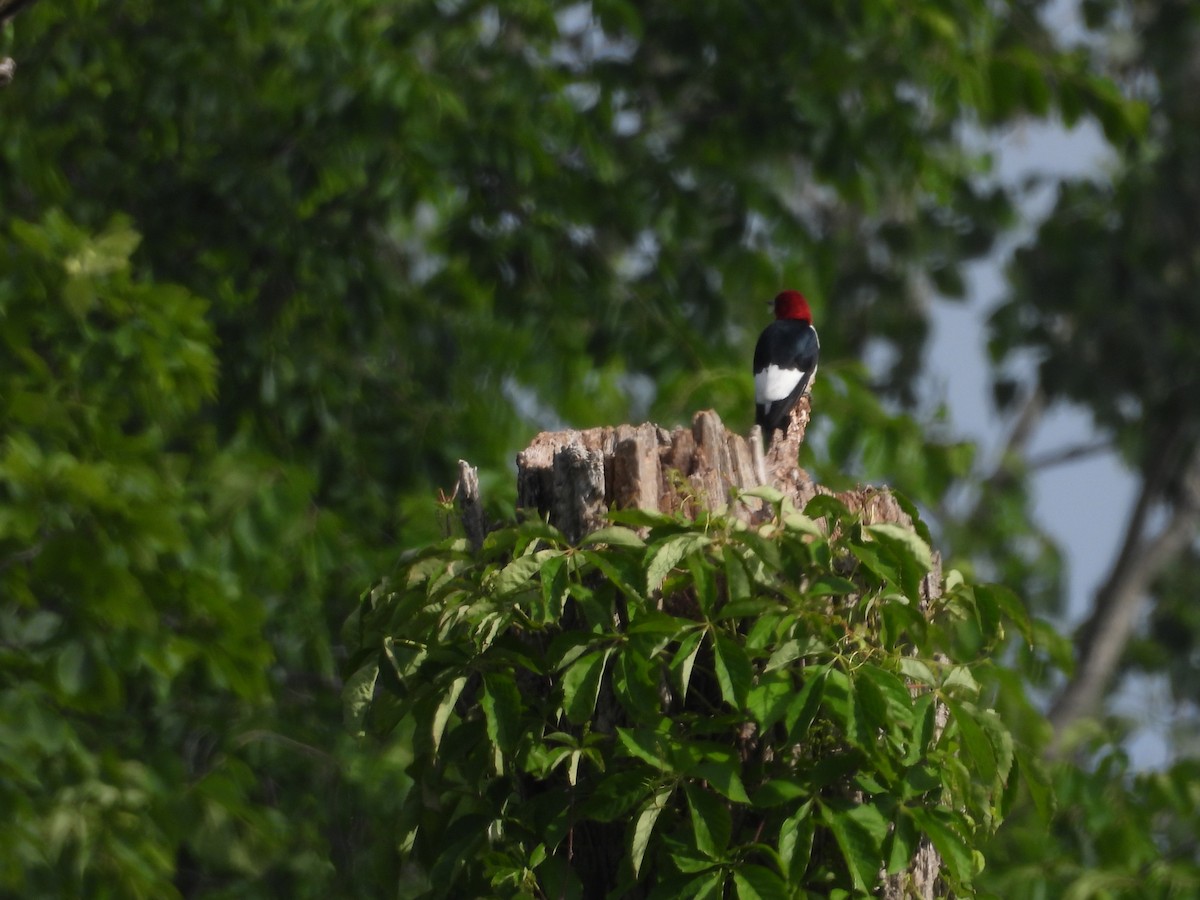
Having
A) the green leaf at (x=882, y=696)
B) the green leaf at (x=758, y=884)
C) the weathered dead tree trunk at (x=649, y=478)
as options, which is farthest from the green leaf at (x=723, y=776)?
the weathered dead tree trunk at (x=649, y=478)

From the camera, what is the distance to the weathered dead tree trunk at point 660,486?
120 inches

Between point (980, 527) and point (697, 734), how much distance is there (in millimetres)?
10734

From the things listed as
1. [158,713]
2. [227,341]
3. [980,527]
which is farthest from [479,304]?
[980,527]

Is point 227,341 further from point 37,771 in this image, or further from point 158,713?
point 37,771

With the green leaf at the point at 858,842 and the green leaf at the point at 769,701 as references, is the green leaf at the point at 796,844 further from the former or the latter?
the green leaf at the point at 769,701

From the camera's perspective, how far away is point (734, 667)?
270cm

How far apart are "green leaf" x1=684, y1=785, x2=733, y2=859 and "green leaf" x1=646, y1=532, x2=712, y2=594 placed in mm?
340

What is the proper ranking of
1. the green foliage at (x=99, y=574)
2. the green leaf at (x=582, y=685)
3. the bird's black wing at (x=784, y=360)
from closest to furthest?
the green leaf at (x=582, y=685)
the green foliage at (x=99, y=574)
the bird's black wing at (x=784, y=360)

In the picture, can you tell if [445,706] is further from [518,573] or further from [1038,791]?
[1038,791]

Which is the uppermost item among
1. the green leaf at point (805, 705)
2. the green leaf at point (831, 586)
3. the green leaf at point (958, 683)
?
the green leaf at point (831, 586)

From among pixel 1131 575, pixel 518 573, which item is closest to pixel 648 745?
pixel 518 573

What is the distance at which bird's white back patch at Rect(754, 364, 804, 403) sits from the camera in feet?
18.8

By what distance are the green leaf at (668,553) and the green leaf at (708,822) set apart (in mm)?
340

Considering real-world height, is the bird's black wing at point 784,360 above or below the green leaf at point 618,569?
above
